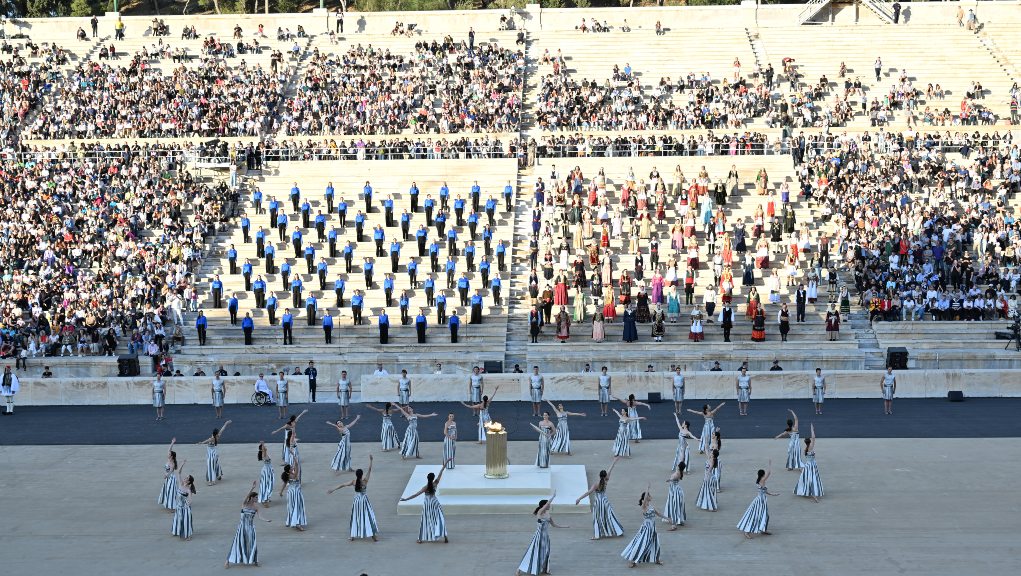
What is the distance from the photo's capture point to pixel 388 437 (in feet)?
98.2

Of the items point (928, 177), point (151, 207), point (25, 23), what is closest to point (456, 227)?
point (151, 207)

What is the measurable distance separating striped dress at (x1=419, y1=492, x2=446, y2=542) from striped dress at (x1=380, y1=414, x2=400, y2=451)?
23.6 feet

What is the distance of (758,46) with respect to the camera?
2418 inches

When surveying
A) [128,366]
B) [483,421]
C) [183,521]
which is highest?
[128,366]

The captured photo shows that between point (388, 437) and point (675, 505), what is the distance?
861cm

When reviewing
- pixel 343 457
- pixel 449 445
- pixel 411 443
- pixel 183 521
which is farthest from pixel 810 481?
pixel 183 521

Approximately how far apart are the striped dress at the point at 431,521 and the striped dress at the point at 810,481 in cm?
753

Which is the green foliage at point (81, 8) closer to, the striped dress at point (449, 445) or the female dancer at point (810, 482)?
the striped dress at point (449, 445)

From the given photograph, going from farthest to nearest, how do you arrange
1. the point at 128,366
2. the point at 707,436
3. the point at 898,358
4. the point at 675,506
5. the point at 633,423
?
1. the point at 128,366
2. the point at 898,358
3. the point at 633,423
4. the point at 707,436
5. the point at 675,506

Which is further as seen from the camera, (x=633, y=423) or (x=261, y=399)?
(x=261, y=399)

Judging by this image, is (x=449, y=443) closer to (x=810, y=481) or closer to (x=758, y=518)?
(x=758, y=518)

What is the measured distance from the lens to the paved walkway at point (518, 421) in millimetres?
31422

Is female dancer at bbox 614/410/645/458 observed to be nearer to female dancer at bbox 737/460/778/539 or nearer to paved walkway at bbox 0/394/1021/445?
paved walkway at bbox 0/394/1021/445

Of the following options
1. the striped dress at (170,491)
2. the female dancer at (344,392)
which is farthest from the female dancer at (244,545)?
the female dancer at (344,392)
